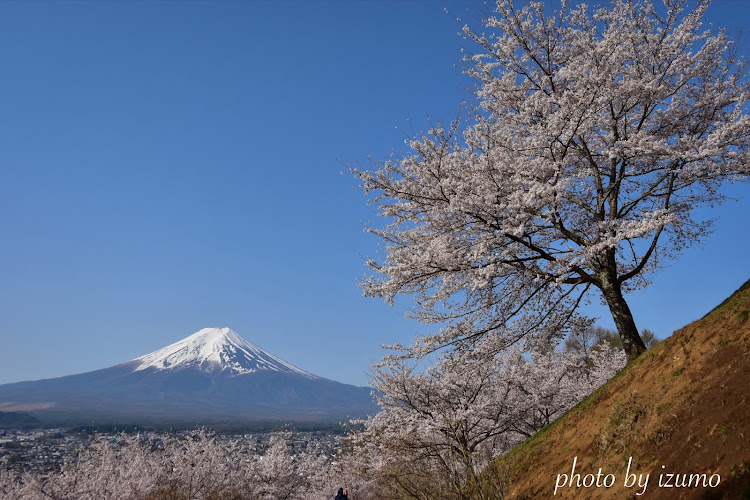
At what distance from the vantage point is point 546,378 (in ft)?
66.8

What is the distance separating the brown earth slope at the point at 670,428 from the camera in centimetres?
521

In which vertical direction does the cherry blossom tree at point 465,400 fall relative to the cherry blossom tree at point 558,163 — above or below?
below

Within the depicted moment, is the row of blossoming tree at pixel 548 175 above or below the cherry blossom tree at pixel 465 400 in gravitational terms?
above

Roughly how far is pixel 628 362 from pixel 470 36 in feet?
29.7

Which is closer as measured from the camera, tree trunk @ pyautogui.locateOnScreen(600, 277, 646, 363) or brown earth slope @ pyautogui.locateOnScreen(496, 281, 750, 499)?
brown earth slope @ pyautogui.locateOnScreen(496, 281, 750, 499)

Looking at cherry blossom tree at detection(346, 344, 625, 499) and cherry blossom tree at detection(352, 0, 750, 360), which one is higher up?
cherry blossom tree at detection(352, 0, 750, 360)

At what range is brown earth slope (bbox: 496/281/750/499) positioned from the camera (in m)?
5.21

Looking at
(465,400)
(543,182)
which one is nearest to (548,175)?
(543,182)

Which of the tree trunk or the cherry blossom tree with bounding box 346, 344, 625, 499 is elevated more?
the tree trunk

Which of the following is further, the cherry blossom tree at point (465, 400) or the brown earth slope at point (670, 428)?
the cherry blossom tree at point (465, 400)

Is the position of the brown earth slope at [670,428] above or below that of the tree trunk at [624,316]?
below

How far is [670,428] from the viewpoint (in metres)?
6.27

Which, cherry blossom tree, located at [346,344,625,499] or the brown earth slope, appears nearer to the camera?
the brown earth slope

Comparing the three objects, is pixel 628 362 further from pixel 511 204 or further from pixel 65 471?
pixel 65 471
